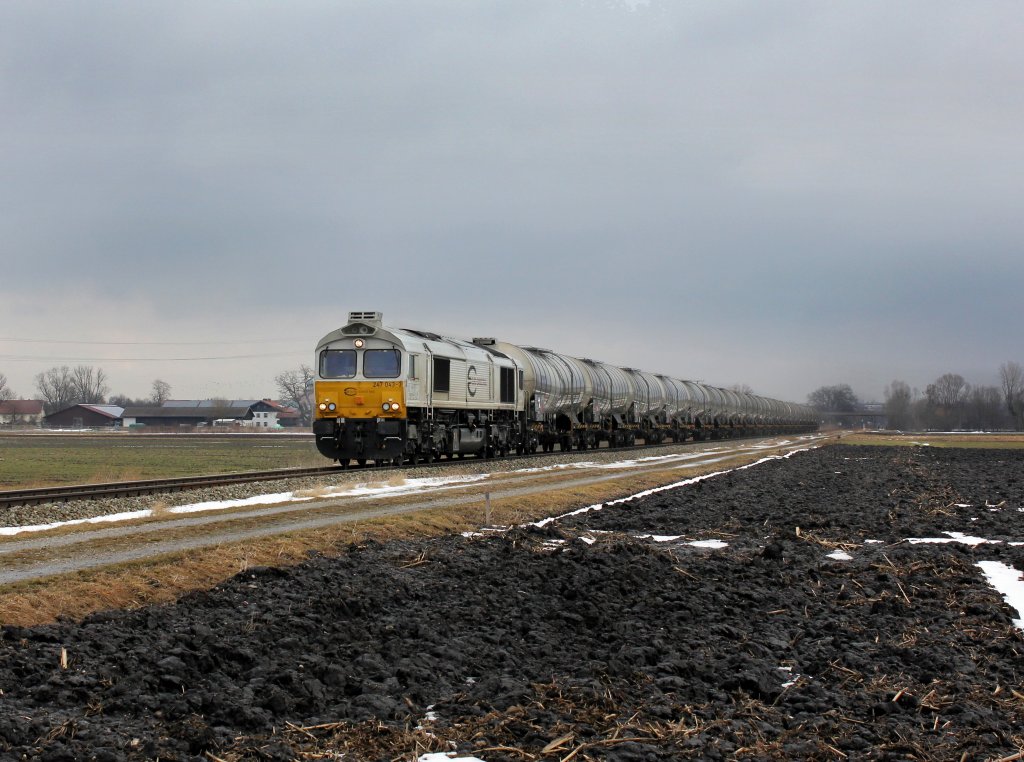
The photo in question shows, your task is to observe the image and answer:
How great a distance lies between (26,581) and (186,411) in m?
186

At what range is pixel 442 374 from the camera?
3522 centimetres

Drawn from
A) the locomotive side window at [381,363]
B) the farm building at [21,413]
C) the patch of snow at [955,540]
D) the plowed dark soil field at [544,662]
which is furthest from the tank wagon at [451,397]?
the farm building at [21,413]

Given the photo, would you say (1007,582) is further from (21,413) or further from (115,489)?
(21,413)

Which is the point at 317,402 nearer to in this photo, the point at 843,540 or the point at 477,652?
→ the point at 843,540

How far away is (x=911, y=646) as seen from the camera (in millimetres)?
9352

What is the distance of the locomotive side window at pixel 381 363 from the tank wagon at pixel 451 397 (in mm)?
32

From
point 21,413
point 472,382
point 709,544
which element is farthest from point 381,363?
point 21,413

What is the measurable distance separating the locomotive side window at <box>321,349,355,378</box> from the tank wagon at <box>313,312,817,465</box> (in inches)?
1.3

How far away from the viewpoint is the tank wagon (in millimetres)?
32219

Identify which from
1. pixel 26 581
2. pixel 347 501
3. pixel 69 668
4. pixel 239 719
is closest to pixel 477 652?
pixel 239 719

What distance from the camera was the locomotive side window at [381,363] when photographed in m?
32.2

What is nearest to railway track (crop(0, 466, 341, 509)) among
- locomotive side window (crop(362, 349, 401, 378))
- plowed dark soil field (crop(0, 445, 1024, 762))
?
locomotive side window (crop(362, 349, 401, 378))

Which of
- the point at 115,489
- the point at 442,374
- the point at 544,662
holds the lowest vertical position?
the point at 544,662

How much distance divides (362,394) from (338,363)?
158 centimetres
